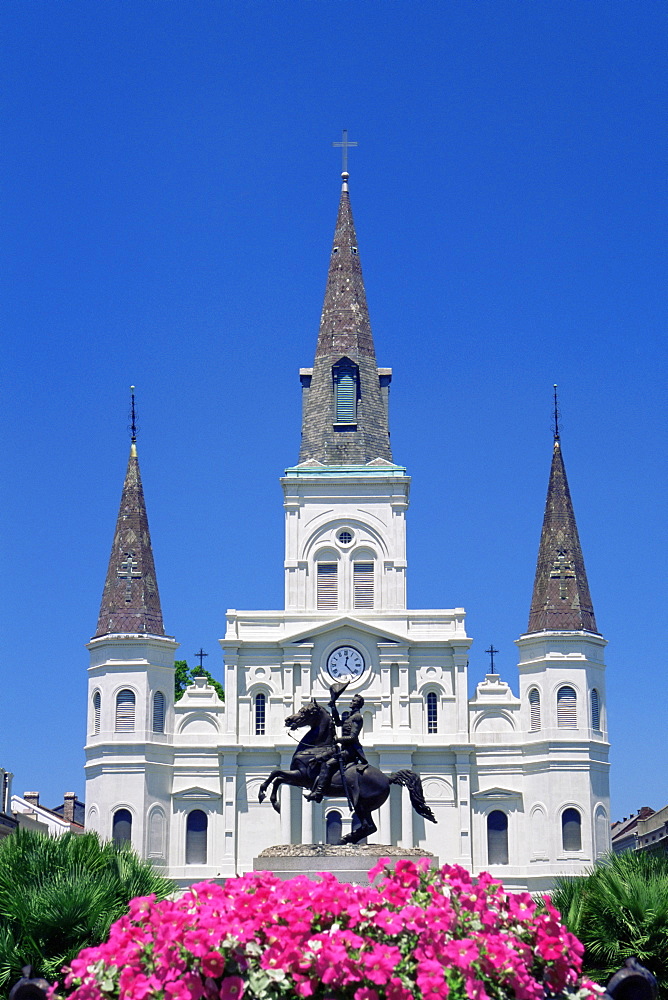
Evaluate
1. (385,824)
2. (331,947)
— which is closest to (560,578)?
(385,824)

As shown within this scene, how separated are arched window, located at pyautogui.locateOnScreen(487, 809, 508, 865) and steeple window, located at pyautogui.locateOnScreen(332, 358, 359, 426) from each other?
1992 cm

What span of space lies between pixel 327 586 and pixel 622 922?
167ft

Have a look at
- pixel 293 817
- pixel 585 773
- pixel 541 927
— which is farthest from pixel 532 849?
pixel 541 927

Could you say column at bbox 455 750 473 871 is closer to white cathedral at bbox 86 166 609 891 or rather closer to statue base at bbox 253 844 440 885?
white cathedral at bbox 86 166 609 891

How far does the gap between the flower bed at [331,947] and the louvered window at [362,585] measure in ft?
191

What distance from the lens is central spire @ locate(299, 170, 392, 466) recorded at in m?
74.2

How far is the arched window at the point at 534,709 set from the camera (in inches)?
2682

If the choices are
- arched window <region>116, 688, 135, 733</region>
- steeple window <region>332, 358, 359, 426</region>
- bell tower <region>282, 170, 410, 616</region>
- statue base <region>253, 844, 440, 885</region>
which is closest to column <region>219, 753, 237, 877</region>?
arched window <region>116, 688, 135, 733</region>

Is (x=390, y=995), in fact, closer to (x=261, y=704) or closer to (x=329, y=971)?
(x=329, y=971)

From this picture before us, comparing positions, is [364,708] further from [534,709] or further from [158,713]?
[158,713]

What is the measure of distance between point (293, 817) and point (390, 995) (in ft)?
183

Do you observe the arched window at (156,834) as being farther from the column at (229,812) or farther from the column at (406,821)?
the column at (406,821)

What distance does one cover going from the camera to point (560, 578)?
69.8m

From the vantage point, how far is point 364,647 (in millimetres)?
69375
